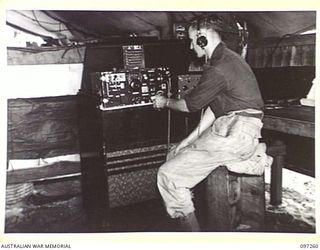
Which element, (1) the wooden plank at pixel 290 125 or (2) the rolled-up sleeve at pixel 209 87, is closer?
(2) the rolled-up sleeve at pixel 209 87

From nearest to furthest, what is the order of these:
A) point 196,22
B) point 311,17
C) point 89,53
→ point 196,22 → point 311,17 → point 89,53

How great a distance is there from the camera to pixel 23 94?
244 centimetres

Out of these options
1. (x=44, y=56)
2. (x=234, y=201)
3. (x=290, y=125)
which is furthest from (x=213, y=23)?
(x=44, y=56)

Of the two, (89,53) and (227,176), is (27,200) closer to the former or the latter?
(89,53)

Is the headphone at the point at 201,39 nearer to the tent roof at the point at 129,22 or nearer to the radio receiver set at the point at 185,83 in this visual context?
the tent roof at the point at 129,22

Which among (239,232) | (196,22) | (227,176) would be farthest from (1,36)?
(239,232)

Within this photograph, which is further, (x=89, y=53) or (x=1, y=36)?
(x=89, y=53)

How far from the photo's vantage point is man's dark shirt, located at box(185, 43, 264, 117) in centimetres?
153

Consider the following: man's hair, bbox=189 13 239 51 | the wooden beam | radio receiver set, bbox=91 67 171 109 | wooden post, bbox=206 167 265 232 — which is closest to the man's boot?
wooden post, bbox=206 167 265 232

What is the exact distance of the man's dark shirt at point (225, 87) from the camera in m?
1.53

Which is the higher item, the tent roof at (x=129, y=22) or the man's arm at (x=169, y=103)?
the tent roof at (x=129, y=22)
